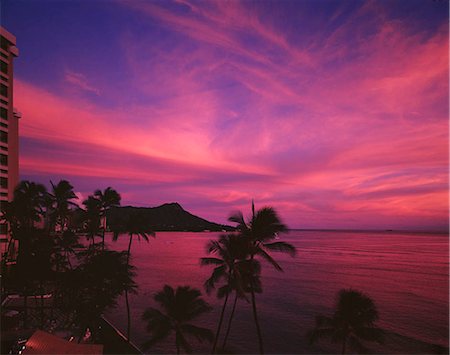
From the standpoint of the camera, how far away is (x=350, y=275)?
320 feet

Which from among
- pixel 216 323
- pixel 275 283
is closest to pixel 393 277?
pixel 275 283

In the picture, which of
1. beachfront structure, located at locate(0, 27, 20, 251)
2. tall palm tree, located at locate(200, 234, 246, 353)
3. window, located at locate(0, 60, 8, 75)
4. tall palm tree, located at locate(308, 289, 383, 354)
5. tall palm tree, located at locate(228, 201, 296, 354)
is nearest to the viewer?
tall palm tree, located at locate(228, 201, 296, 354)

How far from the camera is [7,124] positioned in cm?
6562

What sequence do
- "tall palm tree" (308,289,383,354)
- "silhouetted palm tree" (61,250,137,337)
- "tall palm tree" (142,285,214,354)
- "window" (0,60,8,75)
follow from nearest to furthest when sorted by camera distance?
1. "tall palm tree" (142,285,214,354)
2. "tall palm tree" (308,289,383,354)
3. "silhouetted palm tree" (61,250,137,337)
4. "window" (0,60,8,75)

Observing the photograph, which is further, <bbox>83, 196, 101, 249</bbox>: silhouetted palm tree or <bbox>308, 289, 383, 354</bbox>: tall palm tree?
<bbox>83, 196, 101, 249</bbox>: silhouetted palm tree

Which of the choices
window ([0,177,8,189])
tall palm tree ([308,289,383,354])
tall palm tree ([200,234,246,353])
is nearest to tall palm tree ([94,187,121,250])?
window ([0,177,8,189])

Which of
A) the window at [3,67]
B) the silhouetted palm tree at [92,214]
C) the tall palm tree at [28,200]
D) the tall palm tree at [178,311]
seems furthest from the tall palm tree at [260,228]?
the window at [3,67]

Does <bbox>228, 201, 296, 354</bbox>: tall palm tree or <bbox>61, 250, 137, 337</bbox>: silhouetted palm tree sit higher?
<bbox>228, 201, 296, 354</bbox>: tall palm tree

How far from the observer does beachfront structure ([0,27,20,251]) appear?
6494 centimetres

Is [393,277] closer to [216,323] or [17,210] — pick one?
[216,323]

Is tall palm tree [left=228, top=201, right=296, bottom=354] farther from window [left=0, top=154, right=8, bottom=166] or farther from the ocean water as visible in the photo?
window [left=0, top=154, right=8, bottom=166]

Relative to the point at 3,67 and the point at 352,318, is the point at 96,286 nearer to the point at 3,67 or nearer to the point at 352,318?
the point at 352,318

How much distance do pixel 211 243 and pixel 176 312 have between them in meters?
5.35

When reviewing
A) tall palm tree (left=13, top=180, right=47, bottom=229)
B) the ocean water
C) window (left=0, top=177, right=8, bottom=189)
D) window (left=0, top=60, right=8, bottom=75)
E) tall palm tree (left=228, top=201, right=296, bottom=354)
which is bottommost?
the ocean water
